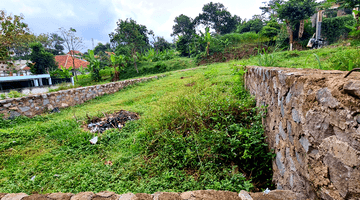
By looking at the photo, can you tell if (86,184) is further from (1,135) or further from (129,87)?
(129,87)

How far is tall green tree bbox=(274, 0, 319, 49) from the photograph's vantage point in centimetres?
1358

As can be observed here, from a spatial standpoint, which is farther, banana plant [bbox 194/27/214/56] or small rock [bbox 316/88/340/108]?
banana plant [bbox 194/27/214/56]

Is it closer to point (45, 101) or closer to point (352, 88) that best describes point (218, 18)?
point (45, 101)

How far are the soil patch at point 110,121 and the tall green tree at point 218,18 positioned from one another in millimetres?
28545

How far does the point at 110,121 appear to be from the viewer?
177 inches

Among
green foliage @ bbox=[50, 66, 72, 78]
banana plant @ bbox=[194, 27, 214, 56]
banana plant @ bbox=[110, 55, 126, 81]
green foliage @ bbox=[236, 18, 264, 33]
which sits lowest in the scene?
green foliage @ bbox=[50, 66, 72, 78]

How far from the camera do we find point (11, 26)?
33.3ft

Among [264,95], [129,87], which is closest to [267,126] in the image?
[264,95]

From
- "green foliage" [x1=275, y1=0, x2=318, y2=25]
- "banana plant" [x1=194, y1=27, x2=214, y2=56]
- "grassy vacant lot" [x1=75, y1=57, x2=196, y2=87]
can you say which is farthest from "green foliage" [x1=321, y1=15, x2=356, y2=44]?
"grassy vacant lot" [x1=75, y1=57, x2=196, y2=87]

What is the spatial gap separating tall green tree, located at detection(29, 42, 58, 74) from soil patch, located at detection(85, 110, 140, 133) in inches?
893

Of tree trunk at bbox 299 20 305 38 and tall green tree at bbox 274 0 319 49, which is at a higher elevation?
tall green tree at bbox 274 0 319 49

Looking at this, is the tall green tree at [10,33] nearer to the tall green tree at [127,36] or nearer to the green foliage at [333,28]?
the tall green tree at [127,36]

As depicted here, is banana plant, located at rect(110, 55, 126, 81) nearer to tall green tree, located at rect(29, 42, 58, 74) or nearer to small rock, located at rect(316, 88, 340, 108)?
tall green tree, located at rect(29, 42, 58, 74)

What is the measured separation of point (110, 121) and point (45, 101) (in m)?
3.64
